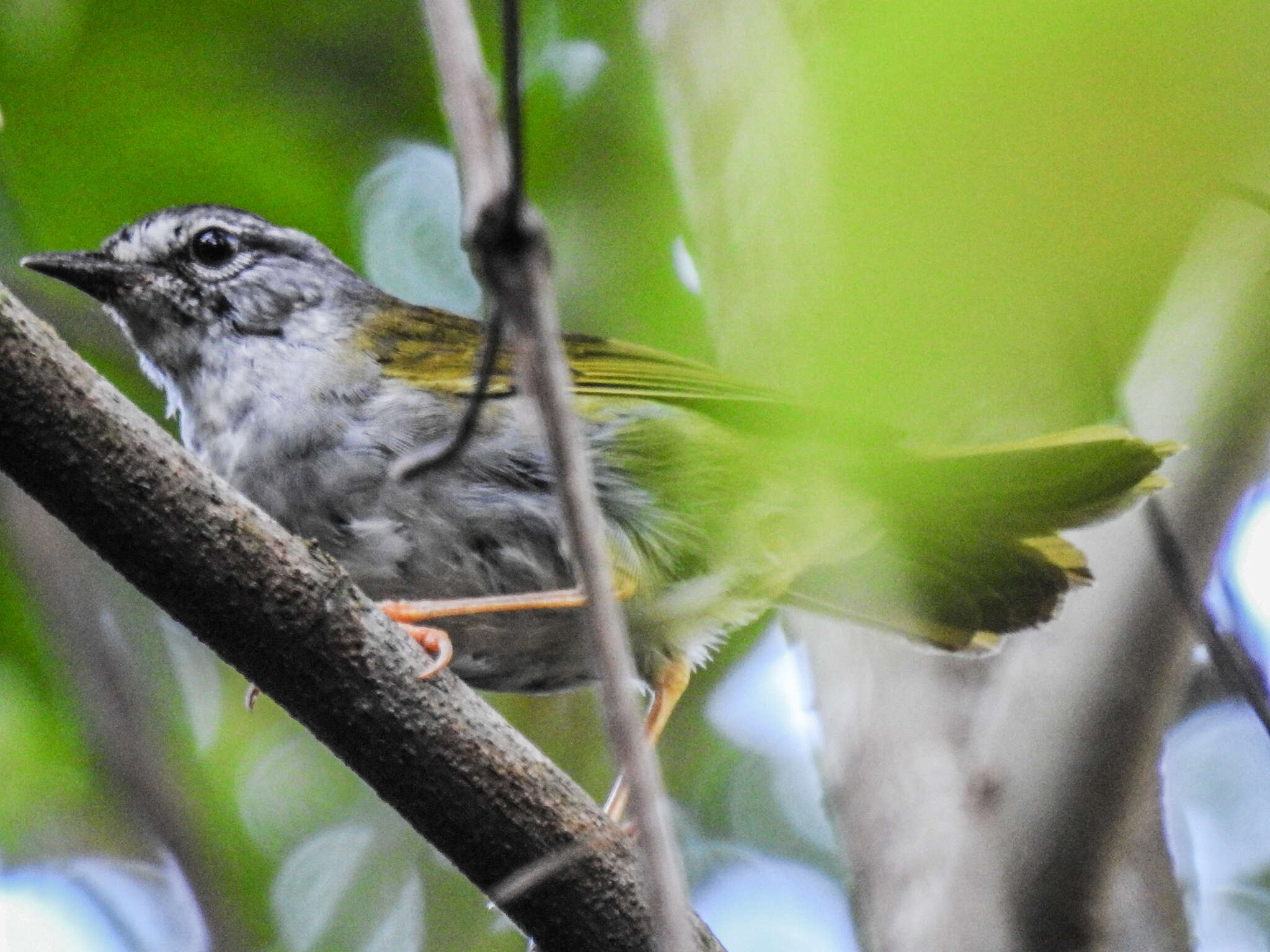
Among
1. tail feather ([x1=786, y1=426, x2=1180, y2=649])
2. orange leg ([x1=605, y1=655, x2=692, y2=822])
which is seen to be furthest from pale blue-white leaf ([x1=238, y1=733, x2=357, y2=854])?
tail feather ([x1=786, y1=426, x2=1180, y2=649])

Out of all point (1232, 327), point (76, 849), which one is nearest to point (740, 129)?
point (1232, 327)

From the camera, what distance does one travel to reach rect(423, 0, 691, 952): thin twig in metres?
1.15

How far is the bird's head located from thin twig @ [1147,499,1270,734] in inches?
94.4

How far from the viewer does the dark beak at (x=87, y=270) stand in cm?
389

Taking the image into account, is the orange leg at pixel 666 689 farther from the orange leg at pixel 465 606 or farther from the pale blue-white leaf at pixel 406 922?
the pale blue-white leaf at pixel 406 922

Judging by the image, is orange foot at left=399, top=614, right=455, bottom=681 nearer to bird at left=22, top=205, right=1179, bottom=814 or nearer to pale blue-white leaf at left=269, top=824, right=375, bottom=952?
bird at left=22, top=205, right=1179, bottom=814

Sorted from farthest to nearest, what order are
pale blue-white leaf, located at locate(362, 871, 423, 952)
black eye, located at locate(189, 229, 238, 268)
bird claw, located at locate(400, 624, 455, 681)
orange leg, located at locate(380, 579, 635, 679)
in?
pale blue-white leaf, located at locate(362, 871, 423, 952) → black eye, located at locate(189, 229, 238, 268) → orange leg, located at locate(380, 579, 635, 679) → bird claw, located at locate(400, 624, 455, 681)

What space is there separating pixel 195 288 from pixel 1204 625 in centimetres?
299

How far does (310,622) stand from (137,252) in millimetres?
2154

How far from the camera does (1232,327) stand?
2508mm

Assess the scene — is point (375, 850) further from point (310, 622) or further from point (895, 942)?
point (310, 622)

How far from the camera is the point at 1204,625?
2.42 metres

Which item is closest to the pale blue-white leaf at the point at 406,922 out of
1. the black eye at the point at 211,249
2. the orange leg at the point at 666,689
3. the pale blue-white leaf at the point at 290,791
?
the pale blue-white leaf at the point at 290,791

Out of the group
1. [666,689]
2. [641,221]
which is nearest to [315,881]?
[666,689]
